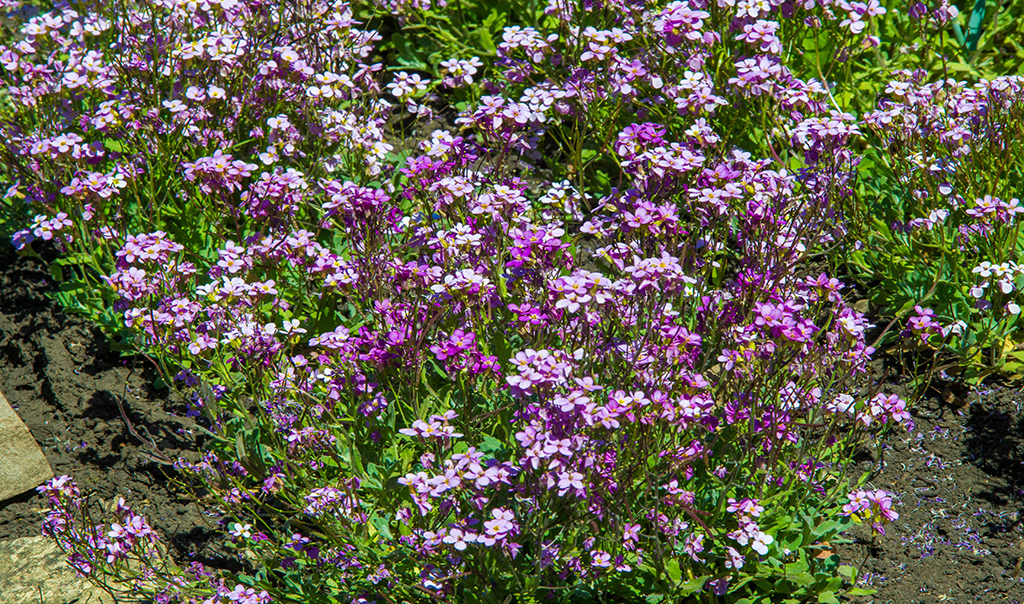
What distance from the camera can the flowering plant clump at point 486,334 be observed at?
112 inches

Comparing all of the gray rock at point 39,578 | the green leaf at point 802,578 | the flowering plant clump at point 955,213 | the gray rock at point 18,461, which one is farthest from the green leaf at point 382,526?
the flowering plant clump at point 955,213

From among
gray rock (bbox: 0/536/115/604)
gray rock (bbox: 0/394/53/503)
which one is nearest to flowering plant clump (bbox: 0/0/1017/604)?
gray rock (bbox: 0/536/115/604)

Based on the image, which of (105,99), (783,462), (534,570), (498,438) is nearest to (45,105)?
(105,99)

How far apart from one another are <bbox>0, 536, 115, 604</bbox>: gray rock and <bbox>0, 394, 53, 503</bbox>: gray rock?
26cm

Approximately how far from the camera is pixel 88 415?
4.13 meters

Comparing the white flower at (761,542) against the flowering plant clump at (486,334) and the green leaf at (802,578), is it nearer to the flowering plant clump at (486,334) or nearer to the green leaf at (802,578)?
the flowering plant clump at (486,334)

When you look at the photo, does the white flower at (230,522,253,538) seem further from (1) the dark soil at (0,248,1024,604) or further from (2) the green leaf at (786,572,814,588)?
(2) the green leaf at (786,572,814,588)

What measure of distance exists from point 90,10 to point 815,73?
460 cm

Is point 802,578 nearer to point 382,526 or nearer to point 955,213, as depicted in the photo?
point 382,526

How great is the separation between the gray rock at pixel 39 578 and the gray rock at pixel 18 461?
0.85ft

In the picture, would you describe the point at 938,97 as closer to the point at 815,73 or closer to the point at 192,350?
the point at 815,73

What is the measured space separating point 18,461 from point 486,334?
7.62 ft

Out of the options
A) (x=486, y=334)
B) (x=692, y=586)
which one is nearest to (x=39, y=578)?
(x=486, y=334)

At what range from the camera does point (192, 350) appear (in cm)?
322
